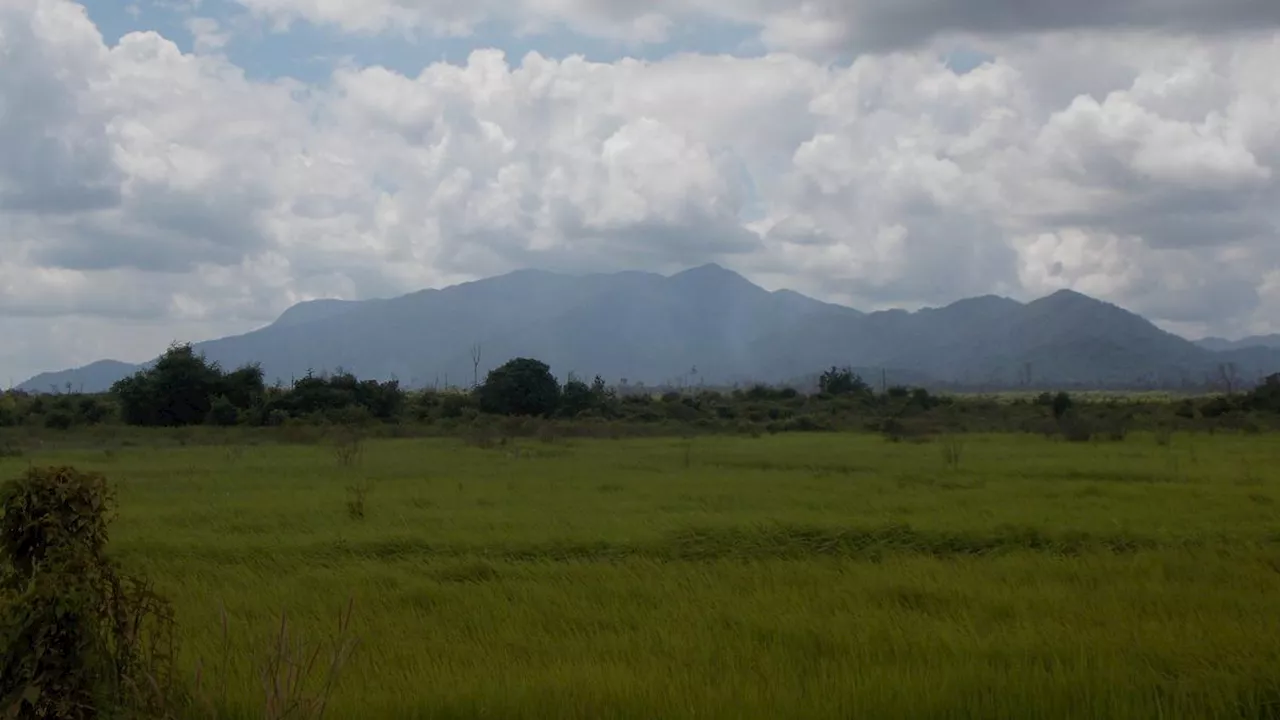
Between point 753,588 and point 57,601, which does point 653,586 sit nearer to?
point 753,588

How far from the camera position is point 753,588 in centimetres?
970

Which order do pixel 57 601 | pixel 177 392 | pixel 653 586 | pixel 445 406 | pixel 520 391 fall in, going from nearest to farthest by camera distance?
pixel 57 601 < pixel 653 586 < pixel 177 392 < pixel 445 406 < pixel 520 391

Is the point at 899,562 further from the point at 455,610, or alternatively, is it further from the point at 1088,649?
the point at 455,610

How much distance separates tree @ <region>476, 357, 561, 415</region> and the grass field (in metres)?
37.4

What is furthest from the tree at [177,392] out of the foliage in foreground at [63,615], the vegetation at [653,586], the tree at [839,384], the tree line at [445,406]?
the foliage in foreground at [63,615]

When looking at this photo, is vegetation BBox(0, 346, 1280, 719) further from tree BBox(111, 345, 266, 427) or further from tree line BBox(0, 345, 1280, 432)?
tree BBox(111, 345, 266, 427)

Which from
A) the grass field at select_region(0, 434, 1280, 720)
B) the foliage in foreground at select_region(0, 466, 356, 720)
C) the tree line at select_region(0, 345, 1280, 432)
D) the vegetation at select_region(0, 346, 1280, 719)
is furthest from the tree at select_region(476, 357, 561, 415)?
the foliage in foreground at select_region(0, 466, 356, 720)

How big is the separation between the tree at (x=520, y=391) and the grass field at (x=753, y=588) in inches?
1474

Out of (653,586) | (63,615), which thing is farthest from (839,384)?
(63,615)

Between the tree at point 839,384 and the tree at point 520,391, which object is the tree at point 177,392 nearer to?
the tree at point 520,391

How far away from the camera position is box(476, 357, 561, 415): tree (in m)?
57.8

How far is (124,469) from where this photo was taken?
23.9 meters

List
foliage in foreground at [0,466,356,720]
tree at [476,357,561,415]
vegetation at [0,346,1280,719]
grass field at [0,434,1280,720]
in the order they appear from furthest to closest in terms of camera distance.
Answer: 1. tree at [476,357,561,415]
2. grass field at [0,434,1280,720]
3. vegetation at [0,346,1280,719]
4. foliage in foreground at [0,466,356,720]

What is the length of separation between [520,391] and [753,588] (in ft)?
161
